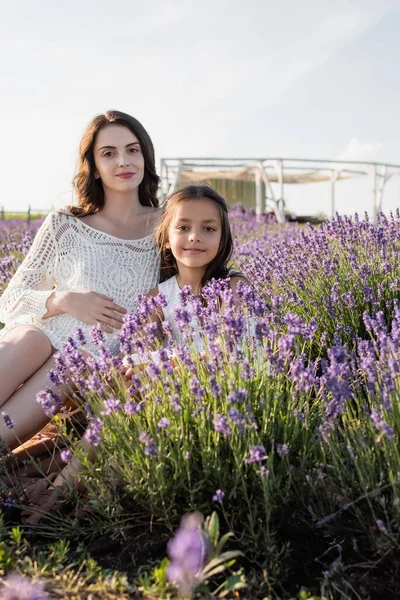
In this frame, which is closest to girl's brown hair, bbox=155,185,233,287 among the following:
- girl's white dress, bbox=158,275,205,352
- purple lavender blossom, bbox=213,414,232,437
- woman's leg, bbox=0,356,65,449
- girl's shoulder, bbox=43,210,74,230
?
girl's white dress, bbox=158,275,205,352

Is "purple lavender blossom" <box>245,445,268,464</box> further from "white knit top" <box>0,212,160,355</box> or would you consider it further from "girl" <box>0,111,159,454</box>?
"white knit top" <box>0,212,160,355</box>

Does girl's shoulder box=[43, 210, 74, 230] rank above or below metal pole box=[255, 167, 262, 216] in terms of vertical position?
below

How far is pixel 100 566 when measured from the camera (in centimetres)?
185

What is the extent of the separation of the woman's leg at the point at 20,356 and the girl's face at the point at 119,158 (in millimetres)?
946

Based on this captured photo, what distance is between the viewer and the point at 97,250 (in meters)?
3.54

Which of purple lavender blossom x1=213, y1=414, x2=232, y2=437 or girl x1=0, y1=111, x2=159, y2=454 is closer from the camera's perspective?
purple lavender blossom x1=213, y1=414, x2=232, y2=437

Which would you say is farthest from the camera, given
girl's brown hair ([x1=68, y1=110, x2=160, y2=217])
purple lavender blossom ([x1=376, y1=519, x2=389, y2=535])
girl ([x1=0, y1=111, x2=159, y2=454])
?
girl's brown hair ([x1=68, y1=110, x2=160, y2=217])

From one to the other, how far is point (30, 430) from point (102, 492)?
40.3 inches

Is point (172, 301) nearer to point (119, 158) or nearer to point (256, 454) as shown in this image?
point (119, 158)

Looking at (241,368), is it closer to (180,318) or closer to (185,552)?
(180,318)

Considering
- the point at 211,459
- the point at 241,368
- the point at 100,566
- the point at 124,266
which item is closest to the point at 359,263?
the point at 124,266

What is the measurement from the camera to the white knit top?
3.44m

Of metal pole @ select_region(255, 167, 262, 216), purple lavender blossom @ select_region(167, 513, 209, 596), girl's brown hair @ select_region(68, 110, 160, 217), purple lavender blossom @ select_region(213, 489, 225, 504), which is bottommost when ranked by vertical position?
purple lavender blossom @ select_region(167, 513, 209, 596)

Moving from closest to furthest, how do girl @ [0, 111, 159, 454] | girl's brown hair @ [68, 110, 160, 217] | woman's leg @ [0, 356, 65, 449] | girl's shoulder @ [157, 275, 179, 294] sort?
woman's leg @ [0, 356, 65, 449]
girl @ [0, 111, 159, 454]
girl's shoulder @ [157, 275, 179, 294]
girl's brown hair @ [68, 110, 160, 217]
